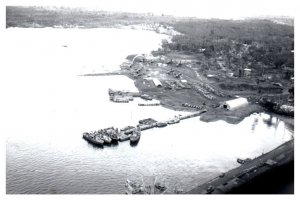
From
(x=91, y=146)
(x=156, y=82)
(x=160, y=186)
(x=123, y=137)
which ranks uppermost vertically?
(x=156, y=82)

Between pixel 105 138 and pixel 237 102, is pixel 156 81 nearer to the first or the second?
pixel 237 102

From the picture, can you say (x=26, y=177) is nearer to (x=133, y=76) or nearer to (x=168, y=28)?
(x=133, y=76)

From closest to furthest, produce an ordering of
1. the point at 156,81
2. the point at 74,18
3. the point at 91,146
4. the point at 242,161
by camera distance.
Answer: the point at 242,161, the point at 91,146, the point at 156,81, the point at 74,18

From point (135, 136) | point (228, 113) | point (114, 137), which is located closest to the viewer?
point (114, 137)

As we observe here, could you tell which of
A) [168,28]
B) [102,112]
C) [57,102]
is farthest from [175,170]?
[168,28]

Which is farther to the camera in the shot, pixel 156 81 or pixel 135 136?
pixel 156 81

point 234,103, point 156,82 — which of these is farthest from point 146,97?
point 234,103

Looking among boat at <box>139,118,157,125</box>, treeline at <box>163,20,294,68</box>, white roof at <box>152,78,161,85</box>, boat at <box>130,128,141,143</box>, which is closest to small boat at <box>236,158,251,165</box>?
boat at <box>130,128,141,143</box>
